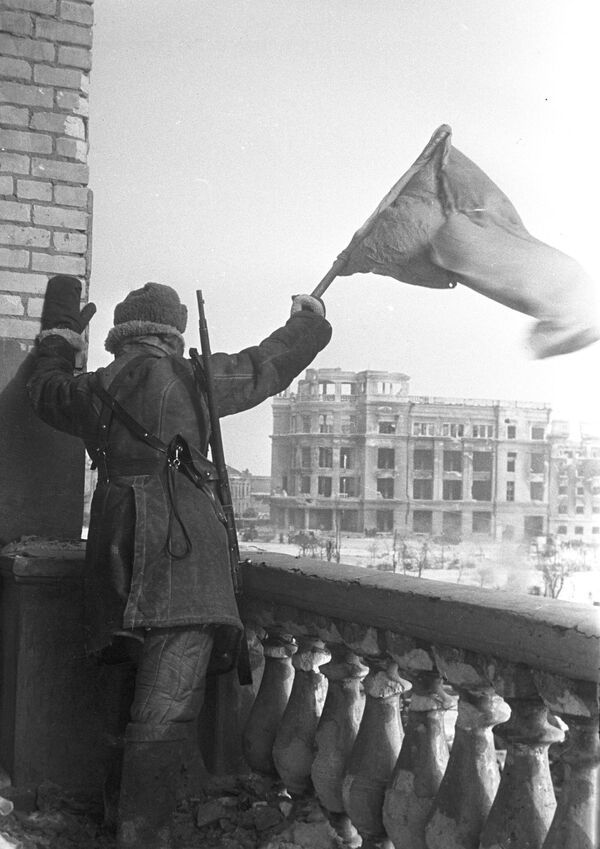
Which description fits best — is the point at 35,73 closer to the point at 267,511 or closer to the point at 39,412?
the point at 39,412

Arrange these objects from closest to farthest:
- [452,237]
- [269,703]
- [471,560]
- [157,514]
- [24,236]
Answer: [157,514] < [269,703] < [452,237] < [24,236] < [471,560]

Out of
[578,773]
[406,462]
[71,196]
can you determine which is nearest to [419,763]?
[578,773]

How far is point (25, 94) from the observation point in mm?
3943

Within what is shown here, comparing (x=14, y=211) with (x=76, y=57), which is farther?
(x=76, y=57)

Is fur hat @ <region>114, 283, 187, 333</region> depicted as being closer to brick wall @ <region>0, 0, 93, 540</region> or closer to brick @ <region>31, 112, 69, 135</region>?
brick wall @ <region>0, 0, 93, 540</region>

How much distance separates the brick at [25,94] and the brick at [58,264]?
0.61 meters

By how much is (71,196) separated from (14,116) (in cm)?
37

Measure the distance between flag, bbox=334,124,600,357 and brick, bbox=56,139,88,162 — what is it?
1.18 metres

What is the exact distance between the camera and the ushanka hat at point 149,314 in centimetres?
329

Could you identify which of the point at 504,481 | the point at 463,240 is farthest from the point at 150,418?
the point at 504,481

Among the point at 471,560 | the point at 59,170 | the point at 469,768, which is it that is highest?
the point at 59,170

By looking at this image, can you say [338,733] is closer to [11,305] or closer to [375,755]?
[375,755]

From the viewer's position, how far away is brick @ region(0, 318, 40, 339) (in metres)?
3.74

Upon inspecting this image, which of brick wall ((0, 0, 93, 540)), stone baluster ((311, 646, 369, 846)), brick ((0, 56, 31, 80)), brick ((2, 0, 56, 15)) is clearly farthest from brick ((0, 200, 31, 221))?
stone baluster ((311, 646, 369, 846))
